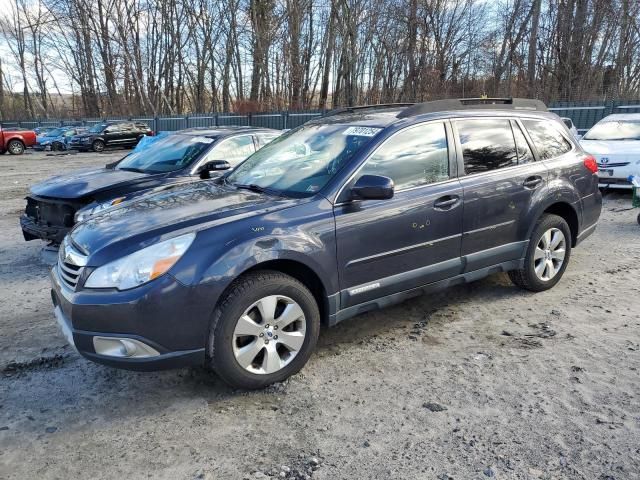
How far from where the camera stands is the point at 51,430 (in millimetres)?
2969

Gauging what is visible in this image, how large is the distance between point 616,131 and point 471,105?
25.4 feet

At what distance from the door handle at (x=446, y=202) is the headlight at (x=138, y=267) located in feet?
6.45

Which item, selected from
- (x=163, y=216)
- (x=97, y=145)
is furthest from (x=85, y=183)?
(x=97, y=145)

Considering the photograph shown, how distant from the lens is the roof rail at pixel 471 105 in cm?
420

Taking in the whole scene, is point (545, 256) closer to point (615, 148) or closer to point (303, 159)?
point (303, 159)

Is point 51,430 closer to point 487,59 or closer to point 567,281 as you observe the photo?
point 567,281

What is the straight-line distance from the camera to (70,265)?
3.31m

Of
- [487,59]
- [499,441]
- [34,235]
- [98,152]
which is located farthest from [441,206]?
[487,59]

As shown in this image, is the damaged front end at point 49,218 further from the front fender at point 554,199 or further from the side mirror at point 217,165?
the front fender at point 554,199

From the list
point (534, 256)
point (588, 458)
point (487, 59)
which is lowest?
point (588, 458)

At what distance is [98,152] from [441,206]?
89.5 feet

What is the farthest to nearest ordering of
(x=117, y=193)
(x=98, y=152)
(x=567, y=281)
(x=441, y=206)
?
(x=98, y=152) → (x=117, y=193) → (x=567, y=281) → (x=441, y=206)

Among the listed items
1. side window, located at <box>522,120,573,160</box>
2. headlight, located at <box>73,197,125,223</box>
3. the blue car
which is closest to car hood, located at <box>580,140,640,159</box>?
side window, located at <box>522,120,573,160</box>

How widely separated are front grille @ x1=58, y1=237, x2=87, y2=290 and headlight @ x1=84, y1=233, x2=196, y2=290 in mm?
181
